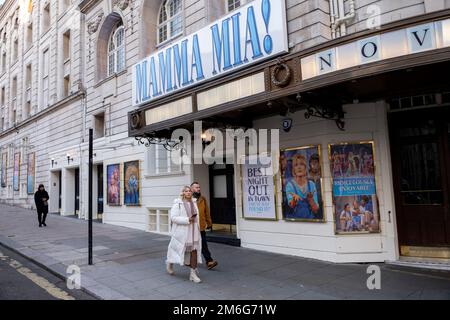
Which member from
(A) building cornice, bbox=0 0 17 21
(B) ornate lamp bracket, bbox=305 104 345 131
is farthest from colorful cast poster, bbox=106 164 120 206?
(A) building cornice, bbox=0 0 17 21

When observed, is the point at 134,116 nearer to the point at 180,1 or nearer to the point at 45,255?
the point at 45,255

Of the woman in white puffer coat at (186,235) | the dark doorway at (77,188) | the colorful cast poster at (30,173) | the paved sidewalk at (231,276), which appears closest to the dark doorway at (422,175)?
the paved sidewalk at (231,276)

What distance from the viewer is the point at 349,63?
582cm

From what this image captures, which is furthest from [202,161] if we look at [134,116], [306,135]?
[306,135]

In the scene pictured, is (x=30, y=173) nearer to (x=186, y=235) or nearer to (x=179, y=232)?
(x=179, y=232)

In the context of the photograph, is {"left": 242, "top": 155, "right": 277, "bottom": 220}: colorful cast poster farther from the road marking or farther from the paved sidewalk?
the road marking

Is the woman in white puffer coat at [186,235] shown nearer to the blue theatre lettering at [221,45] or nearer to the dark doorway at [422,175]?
the blue theatre lettering at [221,45]

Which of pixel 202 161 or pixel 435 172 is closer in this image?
pixel 435 172

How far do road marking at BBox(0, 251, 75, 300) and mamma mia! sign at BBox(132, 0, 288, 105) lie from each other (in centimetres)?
585

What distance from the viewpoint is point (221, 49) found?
9.17 m

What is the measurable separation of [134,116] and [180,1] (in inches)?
224

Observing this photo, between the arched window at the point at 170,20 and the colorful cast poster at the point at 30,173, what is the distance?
49.7ft

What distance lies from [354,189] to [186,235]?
12.7 ft

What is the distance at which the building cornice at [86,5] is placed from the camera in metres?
17.4
